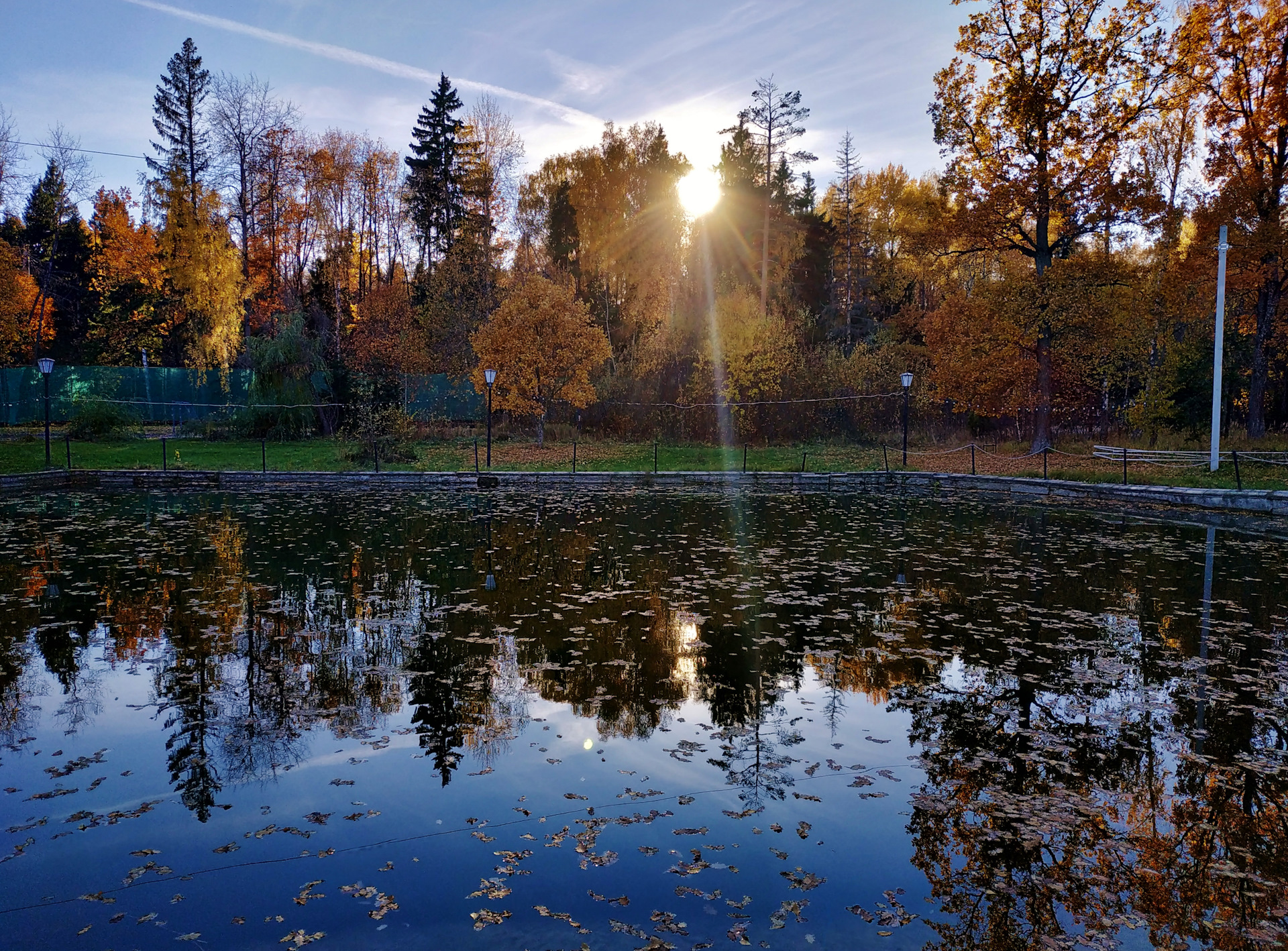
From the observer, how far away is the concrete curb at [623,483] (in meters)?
20.6

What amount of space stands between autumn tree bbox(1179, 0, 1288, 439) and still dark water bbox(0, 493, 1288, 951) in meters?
20.0

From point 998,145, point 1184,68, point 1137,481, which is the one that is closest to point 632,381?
point 998,145

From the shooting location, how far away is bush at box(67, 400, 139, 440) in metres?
30.5

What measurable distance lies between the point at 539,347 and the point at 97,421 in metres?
17.0

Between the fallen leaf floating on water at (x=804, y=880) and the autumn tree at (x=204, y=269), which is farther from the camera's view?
the autumn tree at (x=204, y=269)

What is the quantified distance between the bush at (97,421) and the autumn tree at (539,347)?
1386cm

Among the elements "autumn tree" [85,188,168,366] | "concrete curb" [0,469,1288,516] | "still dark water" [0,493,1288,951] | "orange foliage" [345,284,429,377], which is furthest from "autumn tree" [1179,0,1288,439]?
"autumn tree" [85,188,168,366]

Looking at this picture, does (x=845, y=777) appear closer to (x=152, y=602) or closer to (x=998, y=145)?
(x=152, y=602)

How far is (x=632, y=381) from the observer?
3475cm

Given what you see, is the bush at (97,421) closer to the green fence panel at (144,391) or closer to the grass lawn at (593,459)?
the grass lawn at (593,459)

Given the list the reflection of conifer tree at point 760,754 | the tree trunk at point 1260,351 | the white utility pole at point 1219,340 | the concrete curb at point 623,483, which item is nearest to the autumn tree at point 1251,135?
the tree trunk at point 1260,351

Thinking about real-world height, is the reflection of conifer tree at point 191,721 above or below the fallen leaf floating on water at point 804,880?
above

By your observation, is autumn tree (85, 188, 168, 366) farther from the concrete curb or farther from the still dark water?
the still dark water

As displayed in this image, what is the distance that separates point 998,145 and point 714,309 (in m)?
12.1
